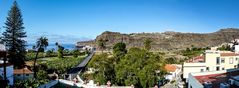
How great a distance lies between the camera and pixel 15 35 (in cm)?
6094

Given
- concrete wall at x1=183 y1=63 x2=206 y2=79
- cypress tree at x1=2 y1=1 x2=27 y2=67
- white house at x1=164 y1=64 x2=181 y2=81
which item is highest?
cypress tree at x1=2 y1=1 x2=27 y2=67

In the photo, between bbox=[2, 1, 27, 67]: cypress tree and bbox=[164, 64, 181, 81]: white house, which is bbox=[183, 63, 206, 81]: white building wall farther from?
bbox=[2, 1, 27, 67]: cypress tree

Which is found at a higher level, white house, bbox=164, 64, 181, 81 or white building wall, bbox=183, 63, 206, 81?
white building wall, bbox=183, 63, 206, 81

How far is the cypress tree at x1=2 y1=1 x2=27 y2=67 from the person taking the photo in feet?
194

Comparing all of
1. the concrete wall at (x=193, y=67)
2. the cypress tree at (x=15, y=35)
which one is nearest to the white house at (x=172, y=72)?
the concrete wall at (x=193, y=67)

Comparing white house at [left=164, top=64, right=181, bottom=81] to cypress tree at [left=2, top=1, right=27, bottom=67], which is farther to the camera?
white house at [left=164, top=64, right=181, bottom=81]

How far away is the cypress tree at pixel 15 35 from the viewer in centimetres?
5909

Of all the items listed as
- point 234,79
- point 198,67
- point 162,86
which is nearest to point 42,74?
point 162,86

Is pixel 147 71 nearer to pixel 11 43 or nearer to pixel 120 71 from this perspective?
pixel 120 71

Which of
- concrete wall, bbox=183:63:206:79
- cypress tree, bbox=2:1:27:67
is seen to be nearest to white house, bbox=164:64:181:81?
concrete wall, bbox=183:63:206:79

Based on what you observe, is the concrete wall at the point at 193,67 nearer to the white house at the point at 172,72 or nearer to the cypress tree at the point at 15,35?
the white house at the point at 172,72

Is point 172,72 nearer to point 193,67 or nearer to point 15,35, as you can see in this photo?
point 193,67

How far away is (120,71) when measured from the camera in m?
49.9

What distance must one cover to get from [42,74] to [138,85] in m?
14.0
